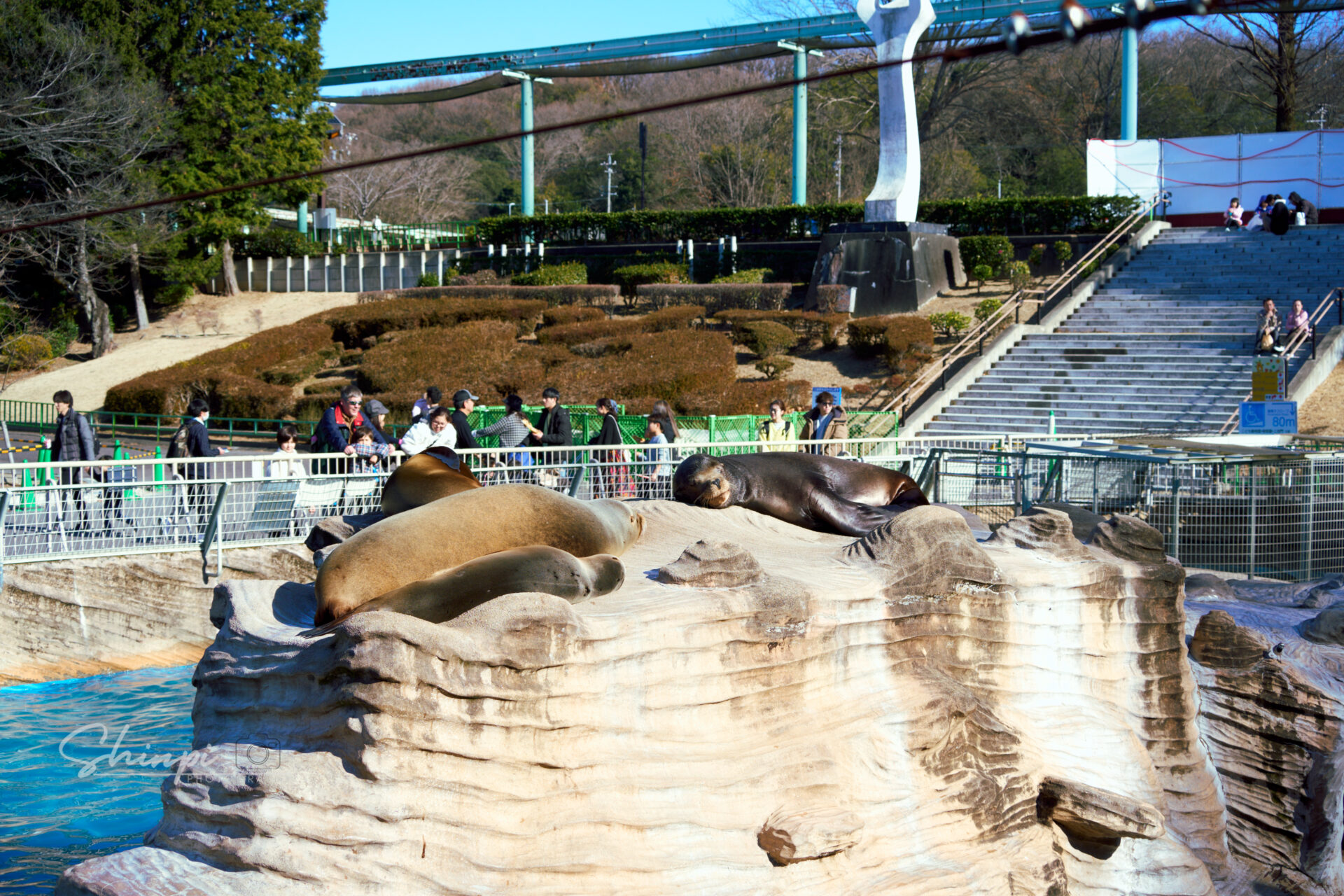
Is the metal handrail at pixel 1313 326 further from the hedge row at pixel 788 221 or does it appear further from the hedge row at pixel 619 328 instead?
→ the hedge row at pixel 619 328

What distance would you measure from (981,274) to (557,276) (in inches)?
551

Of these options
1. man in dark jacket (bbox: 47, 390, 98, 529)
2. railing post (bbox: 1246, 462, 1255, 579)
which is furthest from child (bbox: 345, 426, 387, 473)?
railing post (bbox: 1246, 462, 1255, 579)

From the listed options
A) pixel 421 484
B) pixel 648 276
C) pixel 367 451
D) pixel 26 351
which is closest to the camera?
pixel 421 484

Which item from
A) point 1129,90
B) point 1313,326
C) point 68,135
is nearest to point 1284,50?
point 1129,90

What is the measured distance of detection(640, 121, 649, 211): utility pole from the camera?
65.2 m

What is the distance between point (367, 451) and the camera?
38.7ft

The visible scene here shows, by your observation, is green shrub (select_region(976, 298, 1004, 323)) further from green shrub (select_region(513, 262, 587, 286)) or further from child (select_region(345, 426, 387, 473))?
child (select_region(345, 426, 387, 473))

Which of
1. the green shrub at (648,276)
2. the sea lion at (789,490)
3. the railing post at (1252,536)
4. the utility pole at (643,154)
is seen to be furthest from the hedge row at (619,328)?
the utility pole at (643,154)

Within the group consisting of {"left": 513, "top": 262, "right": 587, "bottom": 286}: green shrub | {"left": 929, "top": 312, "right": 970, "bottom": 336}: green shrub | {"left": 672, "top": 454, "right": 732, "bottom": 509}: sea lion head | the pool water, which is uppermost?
{"left": 513, "top": 262, "right": 587, "bottom": 286}: green shrub

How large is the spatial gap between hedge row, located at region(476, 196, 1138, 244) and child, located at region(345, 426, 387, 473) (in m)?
23.8

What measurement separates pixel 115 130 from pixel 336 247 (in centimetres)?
1279

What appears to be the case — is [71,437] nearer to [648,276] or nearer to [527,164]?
[648,276]

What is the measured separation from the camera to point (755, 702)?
544 cm

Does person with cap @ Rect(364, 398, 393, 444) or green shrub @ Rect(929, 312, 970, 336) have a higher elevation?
green shrub @ Rect(929, 312, 970, 336)
